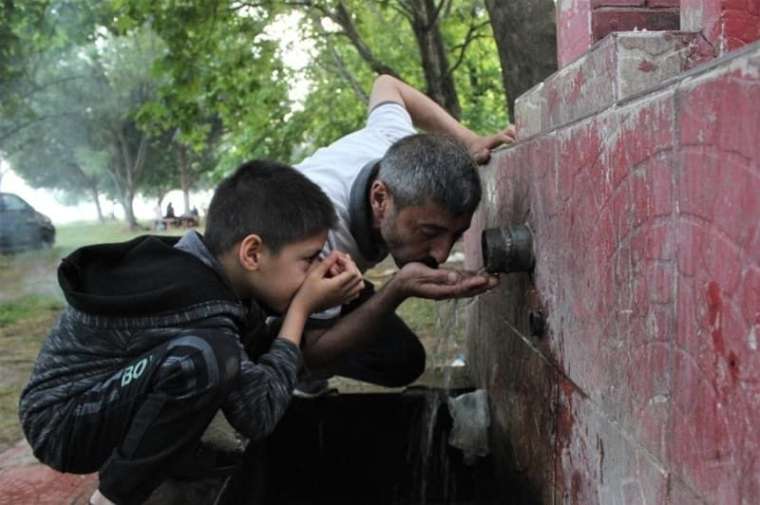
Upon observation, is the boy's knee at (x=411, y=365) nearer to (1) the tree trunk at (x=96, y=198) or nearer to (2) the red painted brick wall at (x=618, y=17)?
(2) the red painted brick wall at (x=618, y=17)

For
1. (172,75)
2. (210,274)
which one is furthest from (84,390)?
(172,75)

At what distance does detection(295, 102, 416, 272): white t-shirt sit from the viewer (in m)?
2.69

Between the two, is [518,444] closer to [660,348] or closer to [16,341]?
[660,348]

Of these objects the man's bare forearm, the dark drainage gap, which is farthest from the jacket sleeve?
the man's bare forearm

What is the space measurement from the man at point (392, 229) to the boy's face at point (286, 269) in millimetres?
325

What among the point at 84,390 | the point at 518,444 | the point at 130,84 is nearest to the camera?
the point at 84,390

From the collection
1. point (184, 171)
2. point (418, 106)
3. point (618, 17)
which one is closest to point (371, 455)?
point (418, 106)

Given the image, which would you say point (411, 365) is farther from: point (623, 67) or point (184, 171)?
point (184, 171)

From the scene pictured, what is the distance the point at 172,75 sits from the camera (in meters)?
7.80

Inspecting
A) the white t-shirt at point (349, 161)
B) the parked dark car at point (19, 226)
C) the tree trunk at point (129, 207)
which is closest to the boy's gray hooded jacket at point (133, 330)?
the white t-shirt at point (349, 161)

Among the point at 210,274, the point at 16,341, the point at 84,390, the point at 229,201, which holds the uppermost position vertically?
the point at 229,201

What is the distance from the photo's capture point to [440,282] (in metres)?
2.22

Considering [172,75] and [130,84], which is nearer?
[172,75]

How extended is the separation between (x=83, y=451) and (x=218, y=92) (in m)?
7.28
